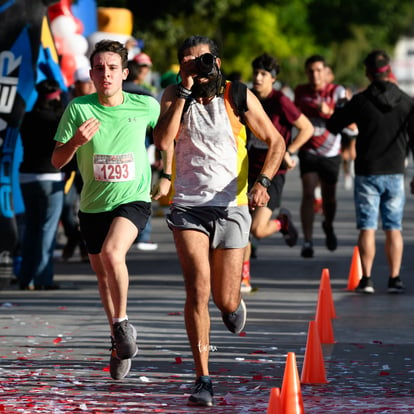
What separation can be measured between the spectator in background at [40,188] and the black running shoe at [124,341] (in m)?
4.53

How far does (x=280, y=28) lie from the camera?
6875cm

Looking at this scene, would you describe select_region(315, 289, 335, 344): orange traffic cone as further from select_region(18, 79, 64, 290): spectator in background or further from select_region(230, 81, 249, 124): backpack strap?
select_region(18, 79, 64, 290): spectator in background

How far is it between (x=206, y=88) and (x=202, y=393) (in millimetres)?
1641

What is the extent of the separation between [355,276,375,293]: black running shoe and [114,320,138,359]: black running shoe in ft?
15.4

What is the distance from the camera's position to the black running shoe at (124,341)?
7992 mm

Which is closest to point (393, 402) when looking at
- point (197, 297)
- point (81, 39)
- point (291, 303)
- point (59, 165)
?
point (197, 297)

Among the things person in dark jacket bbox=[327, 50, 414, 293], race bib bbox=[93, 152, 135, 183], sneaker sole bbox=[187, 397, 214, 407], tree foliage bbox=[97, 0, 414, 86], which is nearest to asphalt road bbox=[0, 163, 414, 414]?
sneaker sole bbox=[187, 397, 214, 407]

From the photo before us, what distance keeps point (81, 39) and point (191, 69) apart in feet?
36.5

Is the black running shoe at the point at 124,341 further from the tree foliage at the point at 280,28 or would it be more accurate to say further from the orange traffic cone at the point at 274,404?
the tree foliage at the point at 280,28

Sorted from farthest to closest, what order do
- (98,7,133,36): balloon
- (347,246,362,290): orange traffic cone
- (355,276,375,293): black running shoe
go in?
(98,7,133,36): balloon
(347,246,362,290): orange traffic cone
(355,276,375,293): black running shoe

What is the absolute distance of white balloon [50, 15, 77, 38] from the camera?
18375mm

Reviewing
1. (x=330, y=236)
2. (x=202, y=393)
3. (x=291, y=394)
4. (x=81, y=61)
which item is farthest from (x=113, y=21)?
(x=291, y=394)

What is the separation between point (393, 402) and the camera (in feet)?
24.6

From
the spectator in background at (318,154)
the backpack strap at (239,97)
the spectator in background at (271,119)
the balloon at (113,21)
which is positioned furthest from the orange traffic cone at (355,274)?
the balloon at (113,21)
